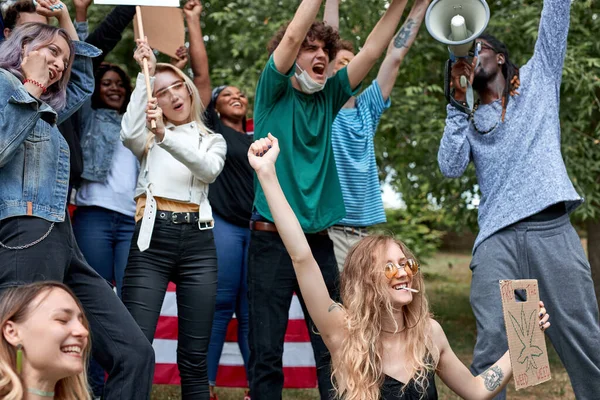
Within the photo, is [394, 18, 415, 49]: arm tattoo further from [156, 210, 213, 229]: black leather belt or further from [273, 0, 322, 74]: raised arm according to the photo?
[156, 210, 213, 229]: black leather belt

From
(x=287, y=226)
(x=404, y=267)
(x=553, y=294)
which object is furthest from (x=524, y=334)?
(x=287, y=226)

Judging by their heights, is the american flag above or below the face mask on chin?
below

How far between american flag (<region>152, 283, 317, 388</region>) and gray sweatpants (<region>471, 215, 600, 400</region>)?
2.05 m

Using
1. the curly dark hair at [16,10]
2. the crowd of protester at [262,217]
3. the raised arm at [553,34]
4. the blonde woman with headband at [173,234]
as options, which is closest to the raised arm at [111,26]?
the crowd of protester at [262,217]

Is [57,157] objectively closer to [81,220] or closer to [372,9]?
[81,220]

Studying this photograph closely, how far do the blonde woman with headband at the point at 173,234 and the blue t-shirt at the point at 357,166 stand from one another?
718 mm

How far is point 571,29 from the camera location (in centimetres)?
732

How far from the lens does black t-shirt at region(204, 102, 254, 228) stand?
17.1 feet

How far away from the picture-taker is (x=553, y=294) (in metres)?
3.77

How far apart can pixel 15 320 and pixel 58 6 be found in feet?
6.21

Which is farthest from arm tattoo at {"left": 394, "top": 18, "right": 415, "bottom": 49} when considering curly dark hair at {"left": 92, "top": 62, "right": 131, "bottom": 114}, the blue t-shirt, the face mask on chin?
curly dark hair at {"left": 92, "top": 62, "right": 131, "bottom": 114}

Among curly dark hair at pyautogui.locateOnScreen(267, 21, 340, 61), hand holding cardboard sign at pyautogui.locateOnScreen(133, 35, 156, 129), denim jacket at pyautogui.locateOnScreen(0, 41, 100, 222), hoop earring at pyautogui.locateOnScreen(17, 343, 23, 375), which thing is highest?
curly dark hair at pyautogui.locateOnScreen(267, 21, 340, 61)

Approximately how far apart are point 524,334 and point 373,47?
1.78 meters

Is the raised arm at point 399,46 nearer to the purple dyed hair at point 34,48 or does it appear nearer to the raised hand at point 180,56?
the raised hand at point 180,56
